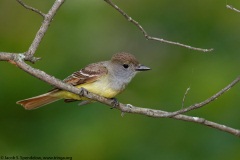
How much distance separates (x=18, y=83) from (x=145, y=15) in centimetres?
233

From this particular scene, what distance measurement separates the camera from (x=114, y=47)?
9883 mm

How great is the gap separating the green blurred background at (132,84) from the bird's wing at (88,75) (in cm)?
63

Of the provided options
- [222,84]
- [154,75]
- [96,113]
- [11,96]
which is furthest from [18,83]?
[222,84]

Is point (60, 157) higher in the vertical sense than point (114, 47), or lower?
lower

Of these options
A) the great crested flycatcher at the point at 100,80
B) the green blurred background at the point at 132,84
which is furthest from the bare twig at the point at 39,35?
the green blurred background at the point at 132,84

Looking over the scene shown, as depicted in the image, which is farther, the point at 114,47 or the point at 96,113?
the point at 114,47

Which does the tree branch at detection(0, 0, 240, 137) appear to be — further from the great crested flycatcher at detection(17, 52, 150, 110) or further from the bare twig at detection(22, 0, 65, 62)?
the great crested flycatcher at detection(17, 52, 150, 110)

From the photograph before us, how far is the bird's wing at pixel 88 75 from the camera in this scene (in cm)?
728

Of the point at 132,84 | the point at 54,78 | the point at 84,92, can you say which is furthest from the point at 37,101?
the point at 132,84

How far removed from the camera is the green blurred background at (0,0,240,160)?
772cm

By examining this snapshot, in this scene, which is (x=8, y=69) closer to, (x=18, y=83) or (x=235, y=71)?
(x=18, y=83)

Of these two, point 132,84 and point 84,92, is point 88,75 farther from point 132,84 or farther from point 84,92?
point 132,84

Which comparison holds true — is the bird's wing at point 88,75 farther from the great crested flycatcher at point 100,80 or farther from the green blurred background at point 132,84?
the green blurred background at point 132,84

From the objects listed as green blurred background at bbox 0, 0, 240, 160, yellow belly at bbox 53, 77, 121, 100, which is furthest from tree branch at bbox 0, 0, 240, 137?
green blurred background at bbox 0, 0, 240, 160
